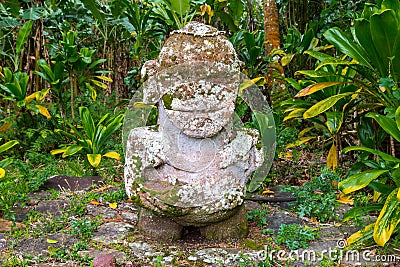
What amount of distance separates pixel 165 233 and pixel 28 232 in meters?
1.11

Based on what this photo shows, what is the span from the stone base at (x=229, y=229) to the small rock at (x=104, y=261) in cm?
78

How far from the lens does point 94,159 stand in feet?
16.9

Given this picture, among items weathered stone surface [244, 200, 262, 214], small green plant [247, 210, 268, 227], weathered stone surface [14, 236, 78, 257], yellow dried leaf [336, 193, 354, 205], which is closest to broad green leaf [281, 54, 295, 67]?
yellow dried leaf [336, 193, 354, 205]

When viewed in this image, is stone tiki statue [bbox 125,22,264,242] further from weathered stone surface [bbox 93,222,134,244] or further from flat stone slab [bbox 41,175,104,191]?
flat stone slab [bbox 41,175,104,191]

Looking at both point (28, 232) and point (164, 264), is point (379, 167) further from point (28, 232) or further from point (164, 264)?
point (28, 232)

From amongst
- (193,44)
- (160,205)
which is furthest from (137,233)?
(193,44)

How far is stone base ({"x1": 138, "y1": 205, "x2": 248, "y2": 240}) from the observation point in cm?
340

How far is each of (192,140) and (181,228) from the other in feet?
2.40

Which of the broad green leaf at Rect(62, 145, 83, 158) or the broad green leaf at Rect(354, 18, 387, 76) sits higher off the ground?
the broad green leaf at Rect(354, 18, 387, 76)

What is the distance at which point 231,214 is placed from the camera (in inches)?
132

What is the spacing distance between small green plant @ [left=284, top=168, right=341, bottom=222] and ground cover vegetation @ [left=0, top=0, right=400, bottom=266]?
1cm

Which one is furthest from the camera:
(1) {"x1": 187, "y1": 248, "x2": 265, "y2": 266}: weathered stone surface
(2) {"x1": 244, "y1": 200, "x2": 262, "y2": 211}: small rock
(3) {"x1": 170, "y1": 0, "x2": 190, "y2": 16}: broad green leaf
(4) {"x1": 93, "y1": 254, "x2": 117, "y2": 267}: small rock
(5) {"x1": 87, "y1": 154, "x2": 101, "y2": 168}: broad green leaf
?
(3) {"x1": 170, "y1": 0, "x2": 190, "y2": 16}: broad green leaf

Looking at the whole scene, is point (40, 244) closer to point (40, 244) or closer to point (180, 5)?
point (40, 244)

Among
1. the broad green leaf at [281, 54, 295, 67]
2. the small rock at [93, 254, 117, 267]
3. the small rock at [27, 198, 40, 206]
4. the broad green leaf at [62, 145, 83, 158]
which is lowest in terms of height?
the small rock at [27, 198, 40, 206]
